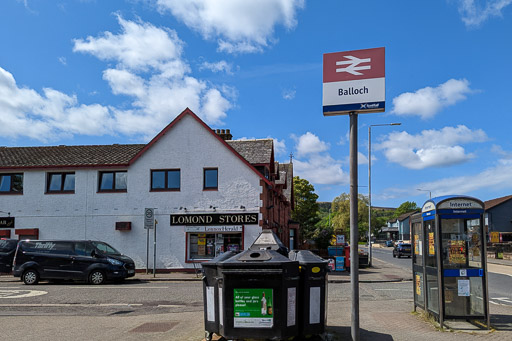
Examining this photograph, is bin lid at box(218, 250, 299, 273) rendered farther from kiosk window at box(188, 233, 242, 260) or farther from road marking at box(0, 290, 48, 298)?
kiosk window at box(188, 233, 242, 260)

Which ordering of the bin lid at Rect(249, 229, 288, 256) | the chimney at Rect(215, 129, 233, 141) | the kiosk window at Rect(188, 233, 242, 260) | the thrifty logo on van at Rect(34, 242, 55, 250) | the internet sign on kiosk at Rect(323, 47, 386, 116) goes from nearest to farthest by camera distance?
the internet sign on kiosk at Rect(323, 47, 386, 116) → the bin lid at Rect(249, 229, 288, 256) → the thrifty logo on van at Rect(34, 242, 55, 250) → the kiosk window at Rect(188, 233, 242, 260) → the chimney at Rect(215, 129, 233, 141)

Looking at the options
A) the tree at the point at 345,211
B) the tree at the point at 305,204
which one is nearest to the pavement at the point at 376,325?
the tree at the point at 305,204

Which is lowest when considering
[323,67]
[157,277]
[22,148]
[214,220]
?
[157,277]

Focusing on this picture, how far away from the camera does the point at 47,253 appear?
1859 cm

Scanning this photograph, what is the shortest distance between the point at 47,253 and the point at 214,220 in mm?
8126

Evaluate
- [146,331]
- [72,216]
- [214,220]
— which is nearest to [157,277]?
[214,220]

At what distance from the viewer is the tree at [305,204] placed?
176ft

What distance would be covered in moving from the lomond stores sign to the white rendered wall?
0.24m

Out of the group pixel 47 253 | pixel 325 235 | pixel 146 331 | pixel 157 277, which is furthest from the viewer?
pixel 325 235

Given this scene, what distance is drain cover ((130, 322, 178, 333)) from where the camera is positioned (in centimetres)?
890

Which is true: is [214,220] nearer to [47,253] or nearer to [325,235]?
[47,253]

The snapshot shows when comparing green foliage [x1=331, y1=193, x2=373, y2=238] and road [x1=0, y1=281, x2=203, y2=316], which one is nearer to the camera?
road [x1=0, y1=281, x2=203, y2=316]

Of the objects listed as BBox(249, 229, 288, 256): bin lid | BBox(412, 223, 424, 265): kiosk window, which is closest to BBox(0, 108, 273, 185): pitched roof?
BBox(249, 229, 288, 256): bin lid

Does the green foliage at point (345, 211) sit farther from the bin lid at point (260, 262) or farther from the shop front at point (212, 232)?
the bin lid at point (260, 262)
